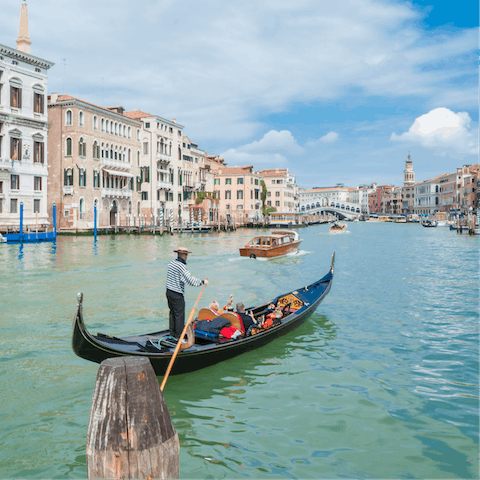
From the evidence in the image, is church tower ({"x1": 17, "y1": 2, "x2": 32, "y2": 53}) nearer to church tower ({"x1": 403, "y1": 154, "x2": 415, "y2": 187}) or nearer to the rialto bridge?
the rialto bridge

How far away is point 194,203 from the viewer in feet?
171

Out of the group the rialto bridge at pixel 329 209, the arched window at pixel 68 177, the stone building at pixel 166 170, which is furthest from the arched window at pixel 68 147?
the rialto bridge at pixel 329 209

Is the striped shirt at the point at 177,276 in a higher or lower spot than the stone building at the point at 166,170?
lower

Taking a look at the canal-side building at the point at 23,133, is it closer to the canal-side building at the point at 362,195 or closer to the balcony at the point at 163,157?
the balcony at the point at 163,157

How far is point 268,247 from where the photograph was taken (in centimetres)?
2086

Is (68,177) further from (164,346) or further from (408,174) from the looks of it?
(408,174)

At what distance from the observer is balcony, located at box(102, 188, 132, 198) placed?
3662cm

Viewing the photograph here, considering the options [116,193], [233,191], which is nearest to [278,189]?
[233,191]

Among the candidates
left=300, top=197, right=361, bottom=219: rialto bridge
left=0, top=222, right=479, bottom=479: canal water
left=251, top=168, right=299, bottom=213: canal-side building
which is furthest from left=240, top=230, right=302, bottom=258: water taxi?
left=300, top=197, right=361, bottom=219: rialto bridge

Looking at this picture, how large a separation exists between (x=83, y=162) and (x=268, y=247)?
19.4m

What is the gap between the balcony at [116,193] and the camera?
1442 inches

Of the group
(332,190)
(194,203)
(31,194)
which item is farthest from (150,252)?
(332,190)

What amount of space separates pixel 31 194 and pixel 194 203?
2518cm

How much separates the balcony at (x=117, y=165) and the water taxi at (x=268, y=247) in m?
18.6
